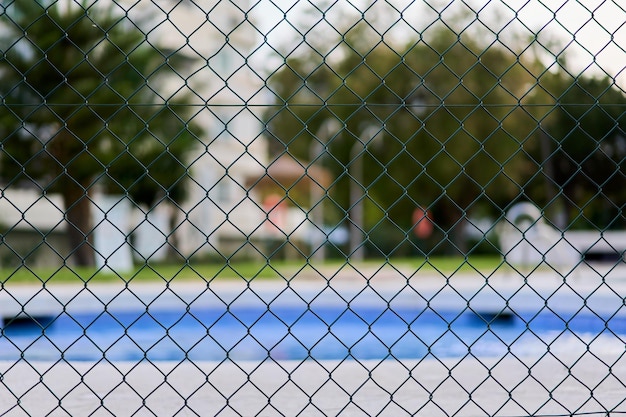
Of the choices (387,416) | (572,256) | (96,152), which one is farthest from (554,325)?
(96,152)

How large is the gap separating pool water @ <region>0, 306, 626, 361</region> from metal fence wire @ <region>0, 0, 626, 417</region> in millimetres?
31

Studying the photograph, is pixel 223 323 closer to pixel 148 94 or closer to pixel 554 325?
pixel 554 325

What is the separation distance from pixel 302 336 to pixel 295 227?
2.66 ft

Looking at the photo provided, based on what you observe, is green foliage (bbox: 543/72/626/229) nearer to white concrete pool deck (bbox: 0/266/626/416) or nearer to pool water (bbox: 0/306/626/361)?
pool water (bbox: 0/306/626/361)

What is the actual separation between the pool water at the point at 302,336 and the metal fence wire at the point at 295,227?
3 cm

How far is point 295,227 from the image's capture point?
234 inches

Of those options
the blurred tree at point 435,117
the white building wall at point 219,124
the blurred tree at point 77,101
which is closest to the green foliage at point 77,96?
the blurred tree at point 77,101

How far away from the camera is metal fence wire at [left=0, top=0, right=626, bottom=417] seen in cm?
215

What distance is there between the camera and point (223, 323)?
650cm

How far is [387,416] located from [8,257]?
14516mm

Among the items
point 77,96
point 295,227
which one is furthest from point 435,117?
point 295,227

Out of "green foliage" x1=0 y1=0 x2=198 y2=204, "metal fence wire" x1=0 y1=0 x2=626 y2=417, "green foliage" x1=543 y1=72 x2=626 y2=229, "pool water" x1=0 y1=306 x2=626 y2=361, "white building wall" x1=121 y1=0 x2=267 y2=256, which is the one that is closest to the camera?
"metal fence wire" x1=0 y1=0 x2=626 y2=417

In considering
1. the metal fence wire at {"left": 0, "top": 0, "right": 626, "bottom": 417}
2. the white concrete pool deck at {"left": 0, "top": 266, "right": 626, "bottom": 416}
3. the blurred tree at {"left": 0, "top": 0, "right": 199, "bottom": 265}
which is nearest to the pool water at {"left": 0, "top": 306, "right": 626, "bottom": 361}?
the metal fence wire at {"left": 0, "top": 0, "right": 626, "bottom": 417}

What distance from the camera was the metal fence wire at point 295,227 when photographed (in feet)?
7.06
